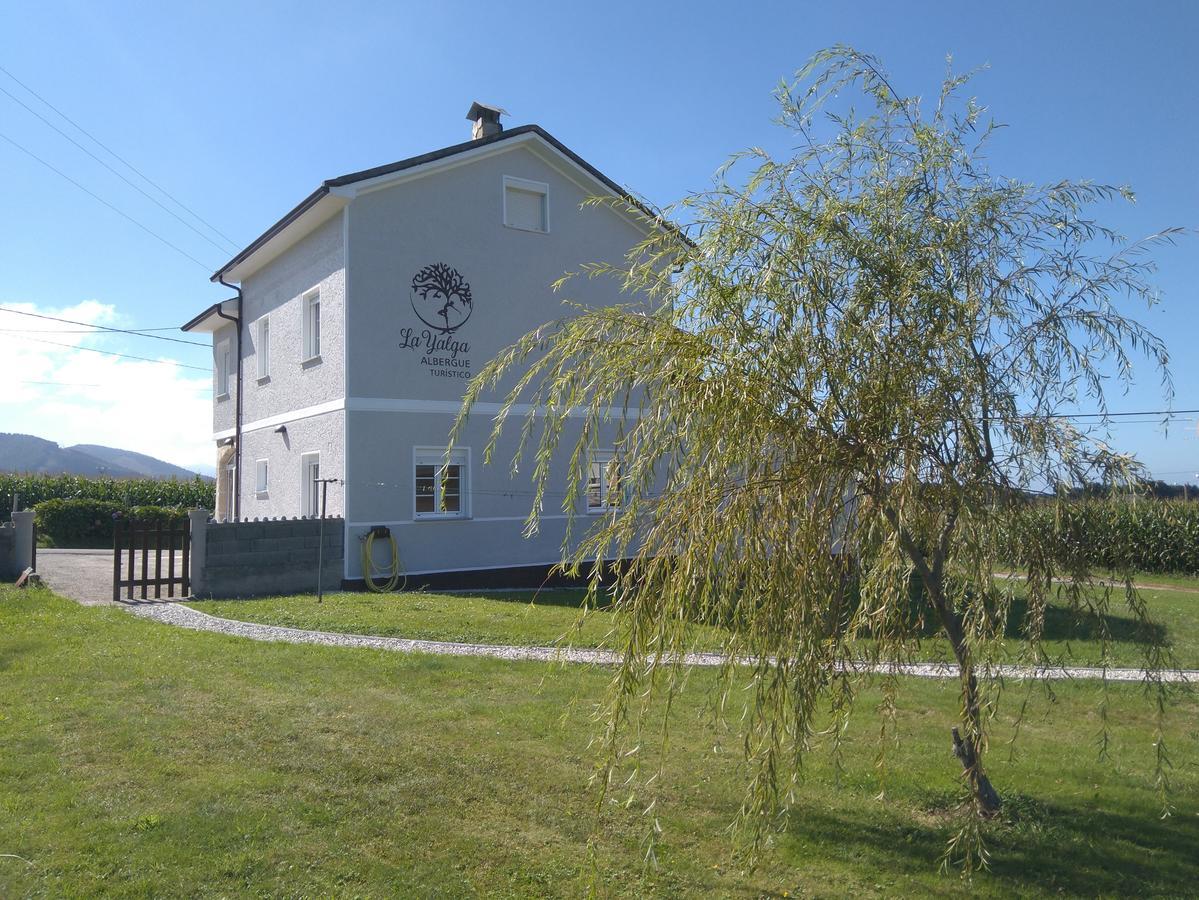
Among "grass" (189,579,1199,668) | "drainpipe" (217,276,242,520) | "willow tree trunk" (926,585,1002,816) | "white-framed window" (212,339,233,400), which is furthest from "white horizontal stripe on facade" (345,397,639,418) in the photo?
"willow tree trunk" (926,585,1002,816)

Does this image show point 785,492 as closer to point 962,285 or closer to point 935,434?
point 935,434

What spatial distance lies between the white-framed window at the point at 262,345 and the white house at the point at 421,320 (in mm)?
456

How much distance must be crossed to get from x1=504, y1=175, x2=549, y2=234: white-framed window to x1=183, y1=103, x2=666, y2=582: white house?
0.11ft

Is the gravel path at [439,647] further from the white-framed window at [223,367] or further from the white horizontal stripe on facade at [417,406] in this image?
the white-framed window at [223,367]

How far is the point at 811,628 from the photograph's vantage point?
366cm

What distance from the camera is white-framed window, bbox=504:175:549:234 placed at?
17875 millimetres

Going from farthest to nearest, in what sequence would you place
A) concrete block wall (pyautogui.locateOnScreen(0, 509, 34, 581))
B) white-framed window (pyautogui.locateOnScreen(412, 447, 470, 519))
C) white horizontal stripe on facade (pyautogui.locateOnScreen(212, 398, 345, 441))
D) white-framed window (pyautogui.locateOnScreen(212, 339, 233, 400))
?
white-framed window (pyautogui.locateOnScreen(212, 339, 233, 400))
white-framed window (pyautogui.locateOnScreen(412, 447, 470, 519))
white horizontal stripe on facade (pyautogui.locateOnScreen(212, 398, 345, 441))
concrete block wall (pyautogui.locateOnScreen(0, 509, 34, 581))

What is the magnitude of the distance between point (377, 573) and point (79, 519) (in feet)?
53.7

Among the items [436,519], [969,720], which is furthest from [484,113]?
[969,720]

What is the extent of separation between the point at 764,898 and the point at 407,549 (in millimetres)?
12296

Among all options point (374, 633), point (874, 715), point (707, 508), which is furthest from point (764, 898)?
point (374, 633)

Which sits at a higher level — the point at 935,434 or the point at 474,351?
the point at 474,351

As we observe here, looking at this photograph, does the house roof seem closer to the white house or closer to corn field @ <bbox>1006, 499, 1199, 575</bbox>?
the white house

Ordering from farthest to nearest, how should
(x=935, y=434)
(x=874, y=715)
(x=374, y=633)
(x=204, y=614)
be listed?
1. (x=204, y=614)
2. (x=374, y=633)
3. (x=874, y=715)
4. (x=935, y=434)
